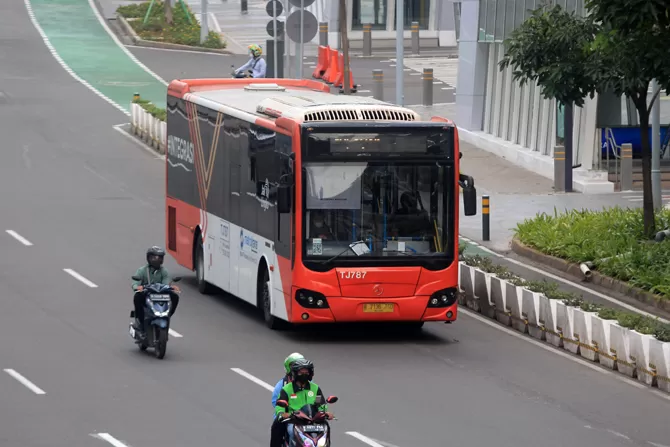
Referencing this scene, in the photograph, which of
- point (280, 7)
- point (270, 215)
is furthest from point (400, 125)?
point (280, 7)

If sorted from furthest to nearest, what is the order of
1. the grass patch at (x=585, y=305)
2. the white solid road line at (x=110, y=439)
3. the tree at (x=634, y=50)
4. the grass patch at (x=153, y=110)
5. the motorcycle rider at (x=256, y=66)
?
1. the grass patch at (x=153, y=110)
2. the motorcycle rider at (x=256, y=66)
3. the tree at (x=634, y=50)
4. the grass patch at (x=585, y=305)
5. the white solid road line at (x=110, y=439)

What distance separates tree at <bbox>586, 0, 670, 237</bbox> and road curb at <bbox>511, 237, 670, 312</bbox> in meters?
1.45

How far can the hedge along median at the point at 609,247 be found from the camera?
986 inches

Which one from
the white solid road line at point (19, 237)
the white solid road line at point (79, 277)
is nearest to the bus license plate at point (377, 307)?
the white solid road line at point (79, 277)

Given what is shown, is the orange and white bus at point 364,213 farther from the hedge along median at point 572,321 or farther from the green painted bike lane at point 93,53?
the green painted bike lane at point 93,53

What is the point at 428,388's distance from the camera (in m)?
19.0

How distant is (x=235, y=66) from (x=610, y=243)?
29692 mm

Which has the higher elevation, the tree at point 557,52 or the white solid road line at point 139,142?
the tree at point 557,52

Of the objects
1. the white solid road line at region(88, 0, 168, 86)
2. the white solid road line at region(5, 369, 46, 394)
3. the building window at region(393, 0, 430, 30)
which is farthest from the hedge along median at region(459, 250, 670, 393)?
the building window at region(393, 0, 430, 30)

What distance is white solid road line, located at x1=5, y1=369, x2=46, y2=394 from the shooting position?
18531mm

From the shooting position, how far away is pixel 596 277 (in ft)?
86.8

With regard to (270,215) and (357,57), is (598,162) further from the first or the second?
(357,57)

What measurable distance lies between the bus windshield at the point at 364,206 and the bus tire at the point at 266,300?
1495 mm

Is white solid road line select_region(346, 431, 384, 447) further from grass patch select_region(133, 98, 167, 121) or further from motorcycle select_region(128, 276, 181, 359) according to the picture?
grass patch select_region(133, 98, 167, 121)
